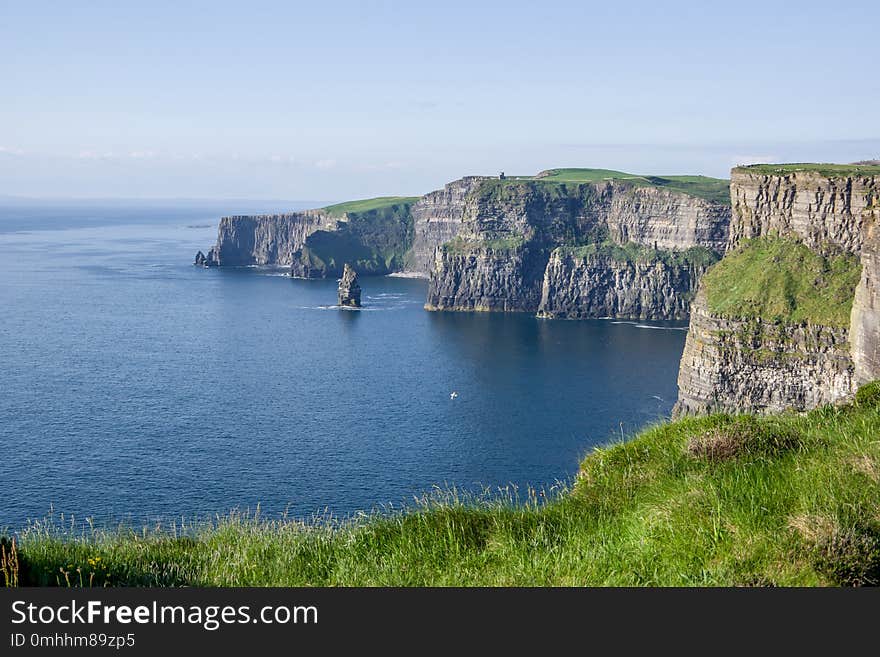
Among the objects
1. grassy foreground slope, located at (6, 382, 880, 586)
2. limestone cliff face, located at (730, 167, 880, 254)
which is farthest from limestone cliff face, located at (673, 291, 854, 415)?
grassy foreground slope, located at (6, 382, 880, 586)

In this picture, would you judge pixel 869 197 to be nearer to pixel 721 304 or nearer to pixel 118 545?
pixel 721 304

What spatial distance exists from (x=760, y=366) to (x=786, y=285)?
46.3ft

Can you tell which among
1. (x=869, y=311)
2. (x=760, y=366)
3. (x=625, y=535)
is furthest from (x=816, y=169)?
(x=625, y=535)

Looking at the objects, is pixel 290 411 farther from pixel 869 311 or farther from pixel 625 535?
pixel 625 535

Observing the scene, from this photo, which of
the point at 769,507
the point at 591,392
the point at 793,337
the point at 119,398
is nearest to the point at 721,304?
the point at 793,337

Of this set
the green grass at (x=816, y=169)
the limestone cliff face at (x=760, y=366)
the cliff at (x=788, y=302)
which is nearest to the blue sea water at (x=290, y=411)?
the limestone cliff face at (x=760, y=366)

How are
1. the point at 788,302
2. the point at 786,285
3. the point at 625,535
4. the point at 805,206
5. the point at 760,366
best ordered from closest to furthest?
the point at 625,535, the point at 760,366, the point at 788,302, the point at 786,285, the point at 805,206

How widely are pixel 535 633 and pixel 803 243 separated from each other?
123846 mm

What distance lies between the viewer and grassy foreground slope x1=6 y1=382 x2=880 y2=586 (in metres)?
13.2

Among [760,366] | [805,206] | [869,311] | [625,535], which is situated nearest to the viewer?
[625,535]

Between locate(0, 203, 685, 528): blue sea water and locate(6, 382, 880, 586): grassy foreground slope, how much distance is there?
28642 mm

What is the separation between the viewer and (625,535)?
1515 centimetres

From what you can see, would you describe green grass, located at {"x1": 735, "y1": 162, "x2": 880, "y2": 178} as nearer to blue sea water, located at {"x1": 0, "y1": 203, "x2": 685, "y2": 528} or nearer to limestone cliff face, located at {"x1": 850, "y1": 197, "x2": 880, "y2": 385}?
limestone cliff face, located at {"x1": 850, "y1": 197, "x2": 880, "y2": 385}

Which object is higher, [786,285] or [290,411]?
[786,285]
